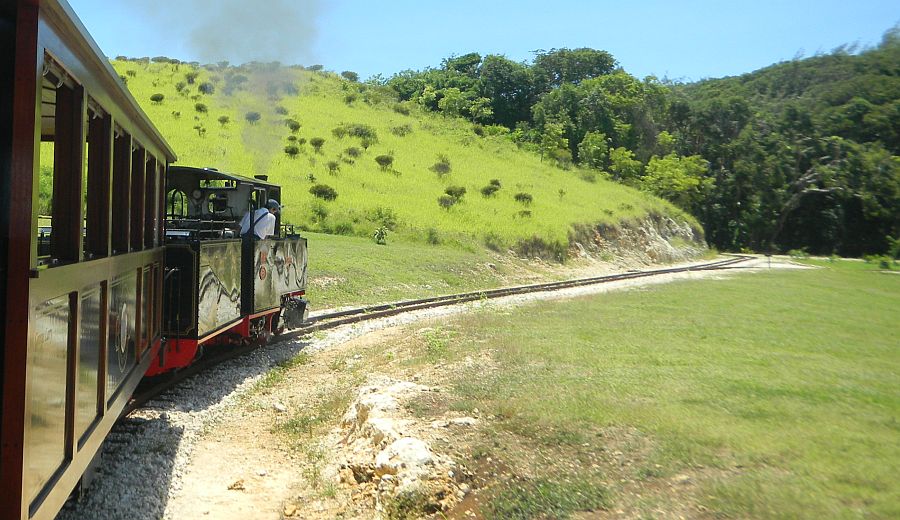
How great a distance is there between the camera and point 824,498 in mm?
5180

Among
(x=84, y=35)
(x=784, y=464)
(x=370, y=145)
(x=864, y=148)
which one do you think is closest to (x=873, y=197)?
(x=864, y=148)

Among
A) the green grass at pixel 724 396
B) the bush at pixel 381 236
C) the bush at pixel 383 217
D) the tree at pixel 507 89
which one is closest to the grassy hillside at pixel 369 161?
the bush at pixel 383 217

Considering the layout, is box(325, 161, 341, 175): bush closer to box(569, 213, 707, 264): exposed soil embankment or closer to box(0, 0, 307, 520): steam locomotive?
box(569, 213, 707, 264): exposed soil embankment

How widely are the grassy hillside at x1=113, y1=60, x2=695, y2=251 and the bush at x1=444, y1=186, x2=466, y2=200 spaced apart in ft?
2.21

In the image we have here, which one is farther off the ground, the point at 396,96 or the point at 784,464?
the point at 396,96

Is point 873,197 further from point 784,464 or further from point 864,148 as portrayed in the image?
point 784,464

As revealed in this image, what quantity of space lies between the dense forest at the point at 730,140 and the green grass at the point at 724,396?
27914 mm

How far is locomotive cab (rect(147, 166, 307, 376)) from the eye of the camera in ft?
29.6

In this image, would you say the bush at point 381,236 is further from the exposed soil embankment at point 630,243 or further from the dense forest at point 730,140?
the dense forest at point 730,140

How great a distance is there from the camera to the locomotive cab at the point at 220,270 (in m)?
9.02

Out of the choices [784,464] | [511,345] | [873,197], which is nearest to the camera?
[784,464]

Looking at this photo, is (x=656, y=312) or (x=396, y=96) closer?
(x=656, y=312)

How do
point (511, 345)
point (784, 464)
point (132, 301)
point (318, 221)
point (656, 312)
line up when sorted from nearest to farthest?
point (784, 464) → point (132, 301) → point (511, 345) → point (656, 312) → point (318, 221)

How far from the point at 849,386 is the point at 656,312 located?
912 cm
